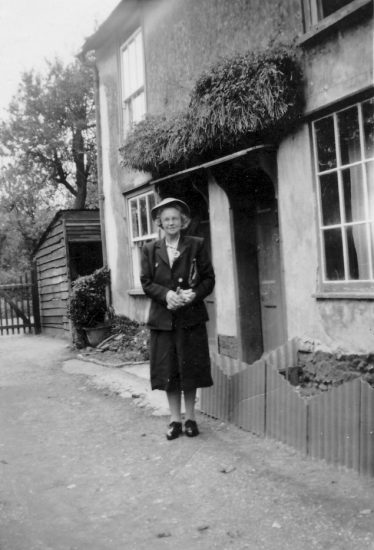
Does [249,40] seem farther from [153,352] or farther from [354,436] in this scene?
[354,436]

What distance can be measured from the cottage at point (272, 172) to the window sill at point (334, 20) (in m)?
0.01

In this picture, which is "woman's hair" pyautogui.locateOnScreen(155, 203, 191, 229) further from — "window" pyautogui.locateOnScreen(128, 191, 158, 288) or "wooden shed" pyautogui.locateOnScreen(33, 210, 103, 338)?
"wooden shed" pyautogui.locateOnScreen(33, 210, 103, 338)

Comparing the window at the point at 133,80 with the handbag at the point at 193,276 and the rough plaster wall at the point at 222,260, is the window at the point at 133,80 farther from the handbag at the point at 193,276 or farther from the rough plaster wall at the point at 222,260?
the handbag at the point at 193,276

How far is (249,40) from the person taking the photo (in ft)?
22.5

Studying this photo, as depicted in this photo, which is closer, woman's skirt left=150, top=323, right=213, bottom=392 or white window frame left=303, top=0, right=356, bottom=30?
woman's skirt left=150, top=323, right=213, bottom=392

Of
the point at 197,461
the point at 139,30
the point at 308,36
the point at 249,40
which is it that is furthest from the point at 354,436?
the point at 139,30

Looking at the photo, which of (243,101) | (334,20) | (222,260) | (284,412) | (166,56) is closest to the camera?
(284,412)

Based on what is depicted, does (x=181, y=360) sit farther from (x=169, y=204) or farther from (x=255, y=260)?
(x=255, y=260)

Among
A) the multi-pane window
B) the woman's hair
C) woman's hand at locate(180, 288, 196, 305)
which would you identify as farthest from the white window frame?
woman's hand at locate(180, 288, 196, 305)

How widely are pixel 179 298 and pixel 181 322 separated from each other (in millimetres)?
299

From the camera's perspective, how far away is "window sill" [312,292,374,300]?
17.5ft

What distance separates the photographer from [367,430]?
11.9 ft

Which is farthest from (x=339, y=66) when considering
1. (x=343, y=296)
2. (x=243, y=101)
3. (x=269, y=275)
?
(x=269, y=275)

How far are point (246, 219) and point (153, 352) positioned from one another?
3.36m
